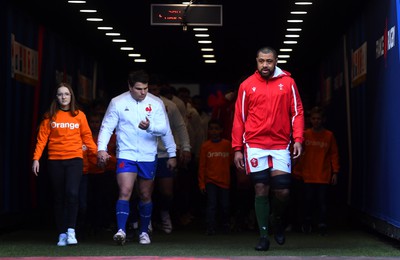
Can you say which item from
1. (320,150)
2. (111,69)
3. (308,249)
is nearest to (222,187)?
(320,150)

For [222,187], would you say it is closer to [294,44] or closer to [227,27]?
[227,27]

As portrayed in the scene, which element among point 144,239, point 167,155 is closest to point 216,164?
point 167,155

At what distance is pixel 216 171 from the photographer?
12891 mm

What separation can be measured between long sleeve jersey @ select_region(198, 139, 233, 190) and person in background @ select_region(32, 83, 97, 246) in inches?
105

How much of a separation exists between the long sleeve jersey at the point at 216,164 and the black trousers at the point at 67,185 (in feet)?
8.71

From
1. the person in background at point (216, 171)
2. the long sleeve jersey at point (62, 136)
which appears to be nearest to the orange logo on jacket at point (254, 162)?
the long sleeve jersey at point (62, 136)

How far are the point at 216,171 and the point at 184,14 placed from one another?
2.29 metres

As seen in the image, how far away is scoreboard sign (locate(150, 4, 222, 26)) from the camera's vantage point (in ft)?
44.8

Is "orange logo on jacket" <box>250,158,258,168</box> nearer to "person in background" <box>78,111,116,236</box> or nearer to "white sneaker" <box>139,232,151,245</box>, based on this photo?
"white sneaker" <box>139,232,151,245</box>

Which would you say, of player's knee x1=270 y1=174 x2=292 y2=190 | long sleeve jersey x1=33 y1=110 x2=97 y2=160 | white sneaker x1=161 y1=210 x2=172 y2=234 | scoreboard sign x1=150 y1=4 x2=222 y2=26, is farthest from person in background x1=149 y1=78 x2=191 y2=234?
player's knee x1=270 y1=174 x2=292 y2=190

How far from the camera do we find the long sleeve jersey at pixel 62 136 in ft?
34.6

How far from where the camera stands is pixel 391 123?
1077 centimetres

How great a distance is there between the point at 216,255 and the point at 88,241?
99.5 inches

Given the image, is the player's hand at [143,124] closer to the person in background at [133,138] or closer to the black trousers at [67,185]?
the person in background at [133,138]
